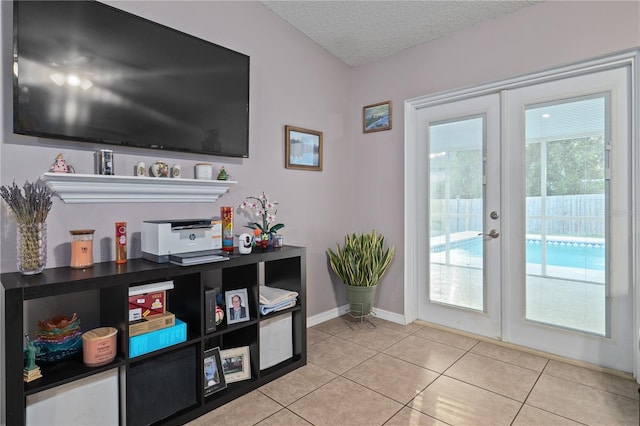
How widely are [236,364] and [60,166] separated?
144 centimetres

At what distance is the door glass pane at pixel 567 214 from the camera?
236 centimetres

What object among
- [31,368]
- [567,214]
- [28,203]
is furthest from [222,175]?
[567,214]

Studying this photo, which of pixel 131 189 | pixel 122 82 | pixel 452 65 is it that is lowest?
pixel 131 189

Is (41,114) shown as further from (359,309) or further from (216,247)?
(359,309)

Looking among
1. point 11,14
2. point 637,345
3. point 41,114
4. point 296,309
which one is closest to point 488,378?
point 637,345

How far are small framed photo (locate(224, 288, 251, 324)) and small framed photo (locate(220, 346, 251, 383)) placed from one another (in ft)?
0.63

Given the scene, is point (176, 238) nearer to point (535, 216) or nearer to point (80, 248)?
point (80, 248)

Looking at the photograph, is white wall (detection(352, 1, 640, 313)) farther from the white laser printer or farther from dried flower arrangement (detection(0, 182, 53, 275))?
dried flower arrangement (detection(0, 182, 53, 275))

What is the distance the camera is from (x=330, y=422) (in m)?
1.79

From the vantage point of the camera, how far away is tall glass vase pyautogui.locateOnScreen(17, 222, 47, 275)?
156 cm

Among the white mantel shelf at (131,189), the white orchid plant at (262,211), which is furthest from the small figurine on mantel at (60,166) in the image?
the white orchid plant at (262,211)

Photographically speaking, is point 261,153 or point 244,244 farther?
point 261,153

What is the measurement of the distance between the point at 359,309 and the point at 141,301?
6.36 feet

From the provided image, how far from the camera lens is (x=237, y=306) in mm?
2139
